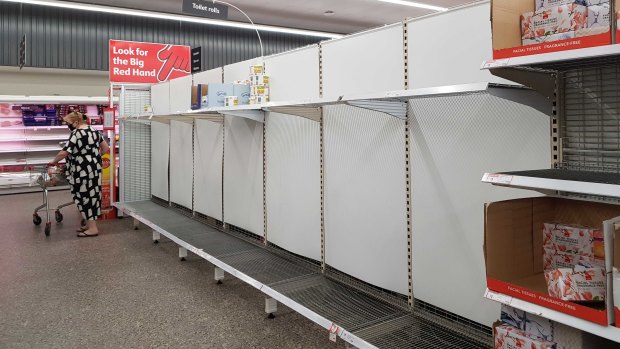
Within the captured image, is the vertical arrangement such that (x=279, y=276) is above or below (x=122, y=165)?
below

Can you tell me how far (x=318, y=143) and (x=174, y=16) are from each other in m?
8.83

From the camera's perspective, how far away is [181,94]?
20.0ft

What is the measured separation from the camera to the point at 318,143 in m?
3.40

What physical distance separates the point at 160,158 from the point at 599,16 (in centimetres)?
622

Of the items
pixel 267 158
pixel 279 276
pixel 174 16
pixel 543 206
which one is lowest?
pixel 279 276

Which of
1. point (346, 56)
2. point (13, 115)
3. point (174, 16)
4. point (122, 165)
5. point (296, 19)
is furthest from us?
point (296, 19)

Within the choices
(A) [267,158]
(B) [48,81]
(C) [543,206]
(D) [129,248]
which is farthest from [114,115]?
(C) [543,206]

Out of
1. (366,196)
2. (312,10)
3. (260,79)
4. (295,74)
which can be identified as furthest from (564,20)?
(312,10)

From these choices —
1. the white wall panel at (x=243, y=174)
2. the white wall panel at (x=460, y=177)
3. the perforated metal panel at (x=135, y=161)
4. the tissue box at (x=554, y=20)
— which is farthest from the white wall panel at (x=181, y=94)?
the tissue box at (x=554, y=20)

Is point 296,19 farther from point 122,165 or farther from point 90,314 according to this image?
point 90,314

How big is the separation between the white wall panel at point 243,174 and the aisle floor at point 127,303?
583mm

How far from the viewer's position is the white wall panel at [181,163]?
5.85 meters

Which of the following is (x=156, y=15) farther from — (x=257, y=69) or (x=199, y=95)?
(x=257, y=69)

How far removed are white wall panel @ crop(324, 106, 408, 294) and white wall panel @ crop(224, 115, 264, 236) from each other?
1.09m
